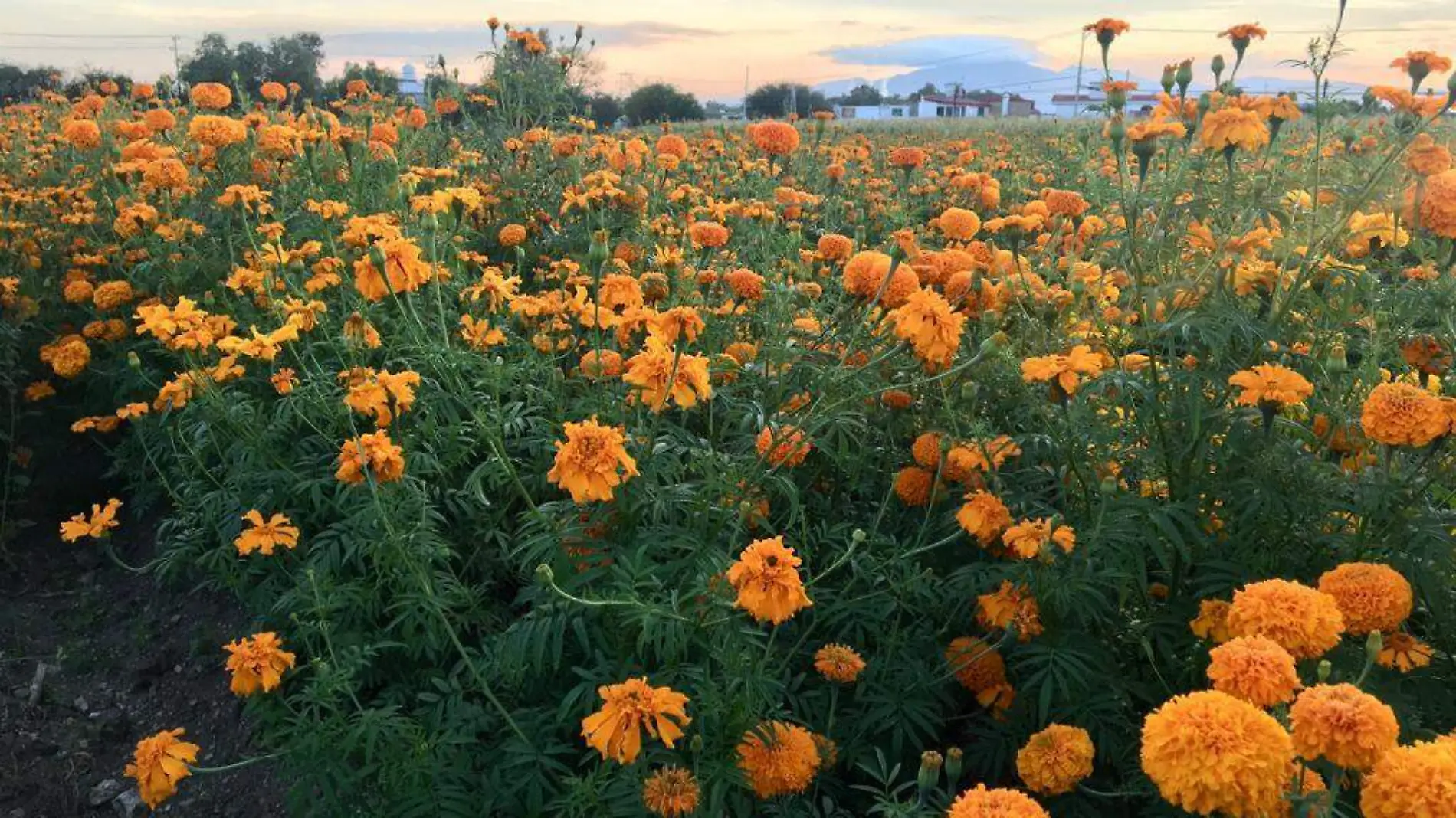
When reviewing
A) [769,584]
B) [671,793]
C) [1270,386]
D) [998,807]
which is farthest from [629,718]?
[1270,386]

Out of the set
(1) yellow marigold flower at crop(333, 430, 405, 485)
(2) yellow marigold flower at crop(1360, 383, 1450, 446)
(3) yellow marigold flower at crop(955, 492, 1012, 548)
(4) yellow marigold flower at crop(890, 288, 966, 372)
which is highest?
(4) yellow marigold flower at crop(890, 288, 966, 372)

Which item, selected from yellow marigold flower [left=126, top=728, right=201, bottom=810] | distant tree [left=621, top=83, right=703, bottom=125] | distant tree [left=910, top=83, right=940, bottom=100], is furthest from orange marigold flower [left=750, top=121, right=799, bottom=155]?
distant tree [left=910, top=83, right=940, bottom=100]

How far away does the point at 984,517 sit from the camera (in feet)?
6.37

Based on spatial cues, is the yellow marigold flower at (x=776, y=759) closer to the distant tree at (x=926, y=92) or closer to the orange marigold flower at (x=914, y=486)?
the orange marigold flower at (x=914, y=486)

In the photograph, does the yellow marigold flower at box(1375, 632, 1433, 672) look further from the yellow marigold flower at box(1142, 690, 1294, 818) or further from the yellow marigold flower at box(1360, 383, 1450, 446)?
the yellow marigold flower at box(1142, 690, 1294, 818)

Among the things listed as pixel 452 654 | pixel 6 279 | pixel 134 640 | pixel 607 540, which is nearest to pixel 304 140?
pixel 6 279

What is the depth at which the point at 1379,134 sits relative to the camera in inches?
106

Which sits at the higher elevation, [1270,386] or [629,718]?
[1270,386]

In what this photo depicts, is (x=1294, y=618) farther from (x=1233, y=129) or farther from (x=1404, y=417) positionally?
(x=1233, y=129)

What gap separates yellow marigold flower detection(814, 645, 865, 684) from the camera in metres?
1.85

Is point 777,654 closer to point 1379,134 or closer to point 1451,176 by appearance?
point 1451,176

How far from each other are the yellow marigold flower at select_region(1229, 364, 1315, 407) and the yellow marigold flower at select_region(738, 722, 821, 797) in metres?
1.03

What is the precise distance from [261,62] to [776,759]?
67.6ft

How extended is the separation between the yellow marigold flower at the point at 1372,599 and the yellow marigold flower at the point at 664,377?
1145mm
